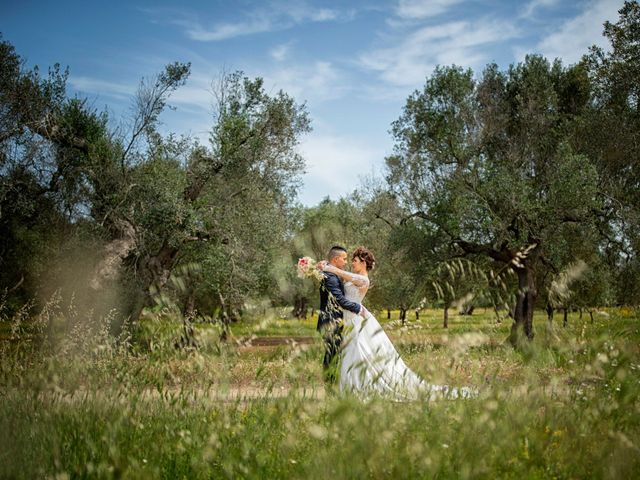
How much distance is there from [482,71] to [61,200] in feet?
55.7

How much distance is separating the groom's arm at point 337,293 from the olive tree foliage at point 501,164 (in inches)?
460

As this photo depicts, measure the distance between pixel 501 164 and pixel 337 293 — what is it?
48.8 feet

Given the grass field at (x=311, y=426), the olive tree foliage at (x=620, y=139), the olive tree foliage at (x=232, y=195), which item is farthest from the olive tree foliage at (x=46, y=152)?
the olive tree foliage at (x=620, y=139)

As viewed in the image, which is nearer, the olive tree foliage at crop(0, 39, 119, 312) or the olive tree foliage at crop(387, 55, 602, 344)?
the olive tree foliage at crop(0, 39, 119, 312)

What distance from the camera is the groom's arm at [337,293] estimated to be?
8.30 m

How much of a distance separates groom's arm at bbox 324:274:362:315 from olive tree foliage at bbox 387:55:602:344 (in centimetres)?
1169

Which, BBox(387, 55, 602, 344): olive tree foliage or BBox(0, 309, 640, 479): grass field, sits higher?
BBox(387, 55, 602, 344): olive tree foliage

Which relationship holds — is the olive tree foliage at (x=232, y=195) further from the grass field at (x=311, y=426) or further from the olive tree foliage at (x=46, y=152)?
the grass field at (x=311, y=426)

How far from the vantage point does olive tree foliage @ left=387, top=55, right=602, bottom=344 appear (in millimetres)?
19688

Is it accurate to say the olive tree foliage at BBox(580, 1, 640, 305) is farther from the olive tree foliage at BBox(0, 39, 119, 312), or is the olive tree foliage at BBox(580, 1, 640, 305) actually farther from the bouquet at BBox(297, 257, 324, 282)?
the olive tree foliage at BBox(0, 39, 119, 312)

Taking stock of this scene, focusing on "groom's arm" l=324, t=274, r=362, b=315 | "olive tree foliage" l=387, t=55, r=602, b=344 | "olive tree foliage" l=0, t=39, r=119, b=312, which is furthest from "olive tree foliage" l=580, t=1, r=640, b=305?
"olive tree foliage" l=0, t=39, r=119, b=312

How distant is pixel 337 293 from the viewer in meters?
8.89

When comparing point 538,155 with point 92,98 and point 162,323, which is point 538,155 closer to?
point 92,98

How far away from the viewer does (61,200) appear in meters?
18.4
